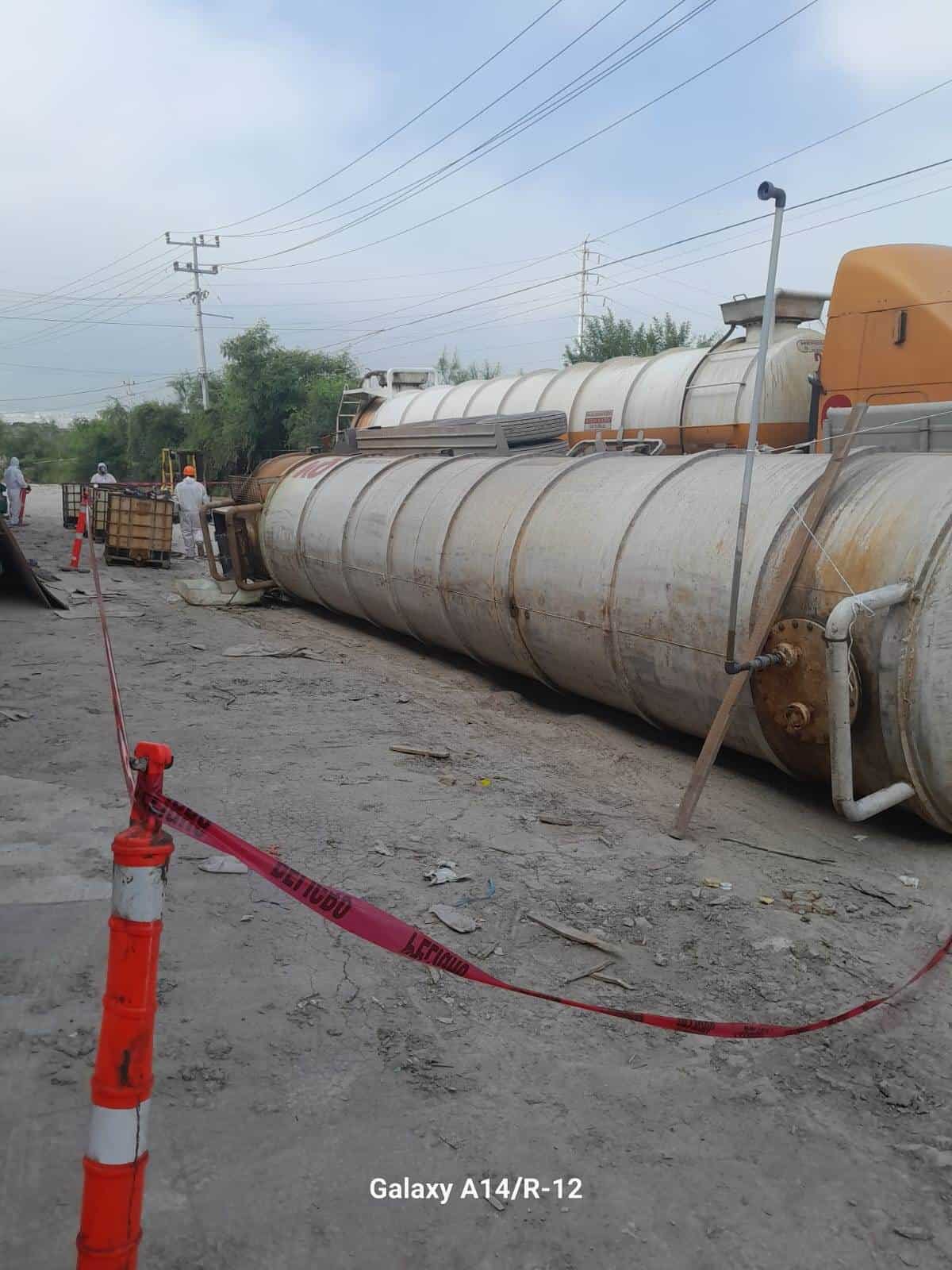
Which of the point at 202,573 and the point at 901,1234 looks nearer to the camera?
the point at 901,1234

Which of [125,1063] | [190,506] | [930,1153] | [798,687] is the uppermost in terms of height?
[190,506]

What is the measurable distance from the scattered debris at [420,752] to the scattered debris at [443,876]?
184 cm

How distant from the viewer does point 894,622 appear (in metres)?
5.01

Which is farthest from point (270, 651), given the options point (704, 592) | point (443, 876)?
point (443, 876)

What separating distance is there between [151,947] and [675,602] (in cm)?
475

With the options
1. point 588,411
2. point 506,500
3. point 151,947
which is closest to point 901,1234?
point 151,947

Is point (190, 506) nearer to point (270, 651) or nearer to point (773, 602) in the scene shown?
point (270, 651)

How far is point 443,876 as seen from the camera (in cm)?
471

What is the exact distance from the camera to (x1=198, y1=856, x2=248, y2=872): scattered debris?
15.3 ft

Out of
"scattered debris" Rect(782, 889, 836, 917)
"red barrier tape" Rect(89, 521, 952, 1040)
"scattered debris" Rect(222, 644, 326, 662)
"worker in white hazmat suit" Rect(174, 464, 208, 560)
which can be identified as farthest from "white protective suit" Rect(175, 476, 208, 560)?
"red barrier tape" Rect(89, 521, 952, 1040)

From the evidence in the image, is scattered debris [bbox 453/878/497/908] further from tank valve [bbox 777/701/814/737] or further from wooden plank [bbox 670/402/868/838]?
tank valve [bbox 777/701/814/737]

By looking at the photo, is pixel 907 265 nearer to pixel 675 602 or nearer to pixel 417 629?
pixel 675 602

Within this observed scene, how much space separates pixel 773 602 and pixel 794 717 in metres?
0.63

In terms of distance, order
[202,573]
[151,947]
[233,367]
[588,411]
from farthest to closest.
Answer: [233,367], [202,573], [588,411], [151,947]
